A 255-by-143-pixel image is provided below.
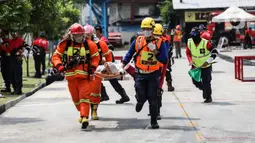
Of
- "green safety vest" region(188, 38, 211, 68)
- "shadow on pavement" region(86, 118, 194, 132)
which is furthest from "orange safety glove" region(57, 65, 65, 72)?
"green safety vest" region(188, 38, 211, 68)

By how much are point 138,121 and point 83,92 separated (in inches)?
59.7

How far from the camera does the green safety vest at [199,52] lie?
652 inches

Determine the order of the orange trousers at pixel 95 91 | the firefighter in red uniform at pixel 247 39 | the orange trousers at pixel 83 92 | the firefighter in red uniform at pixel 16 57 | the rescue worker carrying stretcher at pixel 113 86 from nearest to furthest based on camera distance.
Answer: the orange trousers at pixel 83 92
the orange trousers at pixel 95 91
the rescue worker carrying stretcher at pixel 113 86
the firefighter in red uniform at pixel 16 57
the firefighter in red uniform at pixel 247 39

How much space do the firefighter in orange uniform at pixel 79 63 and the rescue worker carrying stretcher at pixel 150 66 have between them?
31.7 inches

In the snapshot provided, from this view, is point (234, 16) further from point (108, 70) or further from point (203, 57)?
point (108, 70)

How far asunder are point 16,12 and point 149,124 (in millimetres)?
7515

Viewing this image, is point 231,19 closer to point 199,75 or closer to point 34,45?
point 34,45

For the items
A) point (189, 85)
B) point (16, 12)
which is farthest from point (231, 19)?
point (16, 12)

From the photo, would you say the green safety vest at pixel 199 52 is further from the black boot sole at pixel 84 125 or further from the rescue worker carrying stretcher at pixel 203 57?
the black boot sole at pixel 84 125

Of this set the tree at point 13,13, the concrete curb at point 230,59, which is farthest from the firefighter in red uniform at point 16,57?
the concrete curb at point 230,59

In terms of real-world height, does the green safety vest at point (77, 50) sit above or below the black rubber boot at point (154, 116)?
above

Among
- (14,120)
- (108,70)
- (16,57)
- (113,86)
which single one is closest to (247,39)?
(16,57)

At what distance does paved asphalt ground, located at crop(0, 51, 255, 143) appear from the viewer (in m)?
11.4

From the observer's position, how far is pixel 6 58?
20016 millimetres
